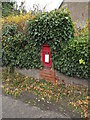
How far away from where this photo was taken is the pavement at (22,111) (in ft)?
9.00

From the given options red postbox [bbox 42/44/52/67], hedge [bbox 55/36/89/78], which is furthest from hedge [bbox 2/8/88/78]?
red postbox [bbox 42/44/52/67]

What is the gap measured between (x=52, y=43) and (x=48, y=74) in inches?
34.7

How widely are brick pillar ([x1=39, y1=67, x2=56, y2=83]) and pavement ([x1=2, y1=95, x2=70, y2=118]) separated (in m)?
1.08

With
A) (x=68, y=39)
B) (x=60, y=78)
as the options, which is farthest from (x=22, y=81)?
(x=68, y=39)

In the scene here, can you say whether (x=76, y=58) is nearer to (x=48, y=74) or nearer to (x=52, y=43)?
(x=52, y=43)

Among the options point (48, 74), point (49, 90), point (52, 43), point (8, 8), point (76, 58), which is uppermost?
point (8, 8)

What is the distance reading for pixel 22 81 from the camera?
4.25 meters

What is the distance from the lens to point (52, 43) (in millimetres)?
3777

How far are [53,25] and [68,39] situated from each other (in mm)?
525

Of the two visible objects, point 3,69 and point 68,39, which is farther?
point 3,69

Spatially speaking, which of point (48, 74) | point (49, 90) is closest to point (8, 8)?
point (48, 74)

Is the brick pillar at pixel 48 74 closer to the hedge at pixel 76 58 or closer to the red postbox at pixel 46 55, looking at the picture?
the red postbox at pixel 46 55

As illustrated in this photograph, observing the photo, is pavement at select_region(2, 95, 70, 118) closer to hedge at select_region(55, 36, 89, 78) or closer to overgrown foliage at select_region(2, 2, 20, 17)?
hedge at select_region(55, 36, 89, 78)

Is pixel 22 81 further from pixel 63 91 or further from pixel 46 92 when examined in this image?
pixel 63 91
